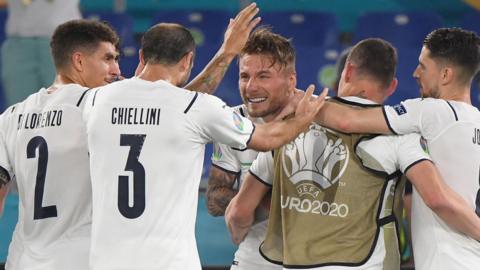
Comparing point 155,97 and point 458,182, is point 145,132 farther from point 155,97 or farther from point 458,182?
point 458,182

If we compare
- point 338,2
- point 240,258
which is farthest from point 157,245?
point 338,2

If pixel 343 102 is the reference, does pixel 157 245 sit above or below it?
below

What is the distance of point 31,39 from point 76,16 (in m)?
0.52

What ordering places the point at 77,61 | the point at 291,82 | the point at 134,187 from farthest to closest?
the point at 291,82 < the point at 77,61 < the point at 134,187

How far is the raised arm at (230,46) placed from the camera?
5129 millimetres

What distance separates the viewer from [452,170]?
470cm

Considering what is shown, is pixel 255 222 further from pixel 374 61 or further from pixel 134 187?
pixel 374 61

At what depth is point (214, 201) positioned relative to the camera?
18.3 ft

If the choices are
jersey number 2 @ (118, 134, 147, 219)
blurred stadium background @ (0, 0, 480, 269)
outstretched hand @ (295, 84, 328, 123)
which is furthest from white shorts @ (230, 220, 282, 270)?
blurred stadium background @ (0, 0, 480, 269)

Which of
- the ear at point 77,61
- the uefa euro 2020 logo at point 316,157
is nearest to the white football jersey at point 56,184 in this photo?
the ear at point 77,61

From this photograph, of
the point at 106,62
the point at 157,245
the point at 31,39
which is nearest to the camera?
the point at 157,245

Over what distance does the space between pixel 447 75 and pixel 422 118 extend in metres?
0.29

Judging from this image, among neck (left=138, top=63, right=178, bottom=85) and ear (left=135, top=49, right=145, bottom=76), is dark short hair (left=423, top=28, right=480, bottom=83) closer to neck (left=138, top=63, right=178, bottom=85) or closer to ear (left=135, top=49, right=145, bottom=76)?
neck (left=138, top=63, right=178, bottom=85)

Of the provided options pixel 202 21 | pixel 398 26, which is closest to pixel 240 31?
pixel 398 26
